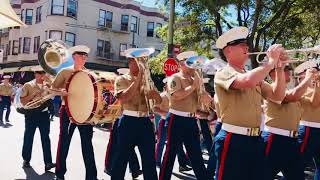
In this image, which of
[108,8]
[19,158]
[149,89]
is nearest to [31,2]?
[108,8]

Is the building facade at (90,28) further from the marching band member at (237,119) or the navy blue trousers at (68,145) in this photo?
the marching band member at (237,119)

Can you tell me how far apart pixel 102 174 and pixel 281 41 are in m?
13.6

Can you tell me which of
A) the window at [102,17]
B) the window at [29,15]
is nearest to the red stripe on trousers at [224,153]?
the window at [102,17]

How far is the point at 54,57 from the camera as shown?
28.7 feet

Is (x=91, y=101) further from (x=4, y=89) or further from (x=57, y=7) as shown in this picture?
(x=57, y=7)

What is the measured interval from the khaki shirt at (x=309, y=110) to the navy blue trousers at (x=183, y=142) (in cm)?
151

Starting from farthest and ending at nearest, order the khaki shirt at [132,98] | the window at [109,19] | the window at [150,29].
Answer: the window at [150,29], the window at [109,19], the khaki shirt at [132,98]

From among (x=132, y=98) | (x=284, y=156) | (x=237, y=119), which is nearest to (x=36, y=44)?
(x=132, y=98)

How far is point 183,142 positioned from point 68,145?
5.73 ft

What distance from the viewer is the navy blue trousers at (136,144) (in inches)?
231

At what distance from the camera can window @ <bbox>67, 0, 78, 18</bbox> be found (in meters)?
38.8

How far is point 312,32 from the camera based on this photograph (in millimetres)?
21219

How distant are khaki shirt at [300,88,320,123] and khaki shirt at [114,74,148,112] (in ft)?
7.29

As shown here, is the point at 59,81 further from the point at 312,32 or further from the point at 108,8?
the point at 108,8
